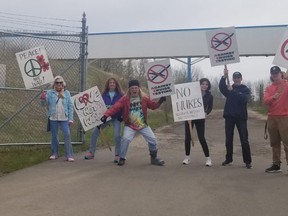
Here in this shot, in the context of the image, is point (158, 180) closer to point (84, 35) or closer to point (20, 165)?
point (20, 165)

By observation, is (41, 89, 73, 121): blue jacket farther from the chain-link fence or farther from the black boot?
the black boot

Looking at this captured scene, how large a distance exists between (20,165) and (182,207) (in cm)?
384

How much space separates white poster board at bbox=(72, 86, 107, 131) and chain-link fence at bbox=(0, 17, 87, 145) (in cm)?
112

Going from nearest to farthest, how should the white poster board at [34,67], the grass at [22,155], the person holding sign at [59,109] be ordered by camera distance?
the grass at [22,155]
the person holding sign at [59,109]
the white poster board at [34,67]

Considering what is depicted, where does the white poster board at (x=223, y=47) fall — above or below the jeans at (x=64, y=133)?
above

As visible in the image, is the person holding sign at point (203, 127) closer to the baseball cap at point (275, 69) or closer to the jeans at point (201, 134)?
the jeans at point (201, 134)

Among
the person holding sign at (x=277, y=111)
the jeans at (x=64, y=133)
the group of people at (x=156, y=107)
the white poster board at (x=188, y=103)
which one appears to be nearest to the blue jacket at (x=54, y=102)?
the group of people at (x=156, y=107)

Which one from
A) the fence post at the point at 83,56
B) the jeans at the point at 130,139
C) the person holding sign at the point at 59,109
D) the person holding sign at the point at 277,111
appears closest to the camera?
the person holding sign at the point at 277,111

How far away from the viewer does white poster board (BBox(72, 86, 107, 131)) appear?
29.1ft

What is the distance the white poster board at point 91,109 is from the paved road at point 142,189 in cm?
76

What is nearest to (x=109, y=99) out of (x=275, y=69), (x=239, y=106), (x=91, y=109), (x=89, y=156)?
(x=91, y=109)

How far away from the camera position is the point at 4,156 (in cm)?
863

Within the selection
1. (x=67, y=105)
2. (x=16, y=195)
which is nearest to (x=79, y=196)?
(x=16, y=195)

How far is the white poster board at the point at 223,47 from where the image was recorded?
8336 mm
